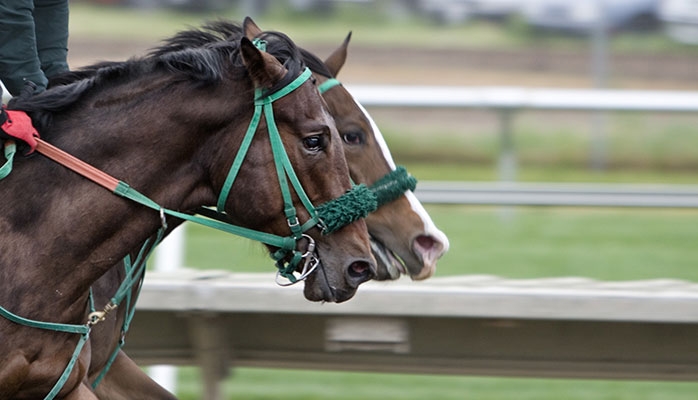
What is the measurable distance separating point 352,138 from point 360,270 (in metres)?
0.99

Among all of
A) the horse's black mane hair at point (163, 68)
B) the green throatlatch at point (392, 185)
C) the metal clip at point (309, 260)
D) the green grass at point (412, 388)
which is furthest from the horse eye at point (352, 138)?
the green grass at point (412, 388)

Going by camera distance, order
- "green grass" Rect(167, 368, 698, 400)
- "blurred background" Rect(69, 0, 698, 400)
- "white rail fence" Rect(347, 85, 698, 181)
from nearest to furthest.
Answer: "green grass" Rect(167, 368, 698, 400) → "blurred background" Rect(69, 0, 698, 400) → "white rail fence" Rect(347, 85, 698, 181)

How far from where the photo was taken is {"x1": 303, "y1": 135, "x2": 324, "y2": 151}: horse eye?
3.05 meters

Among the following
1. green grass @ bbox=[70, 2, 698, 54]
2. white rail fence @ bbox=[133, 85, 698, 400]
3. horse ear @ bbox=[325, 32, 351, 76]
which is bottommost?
green grass @ bbox=[70, 2, 698, 54]

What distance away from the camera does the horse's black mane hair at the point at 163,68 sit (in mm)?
3113

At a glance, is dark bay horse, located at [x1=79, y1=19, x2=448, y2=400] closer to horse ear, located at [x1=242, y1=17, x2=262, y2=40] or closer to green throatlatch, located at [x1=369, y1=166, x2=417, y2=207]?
green throatlatch, located at [x1=369, y1=166, x2=417, y2=207]

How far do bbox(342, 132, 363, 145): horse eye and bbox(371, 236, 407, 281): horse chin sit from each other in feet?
1.12

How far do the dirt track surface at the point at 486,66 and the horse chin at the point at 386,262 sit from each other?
34.9ft

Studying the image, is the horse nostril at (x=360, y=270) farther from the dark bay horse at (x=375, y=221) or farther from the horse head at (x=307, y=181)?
the dark bay horse at (x=375, y=221)

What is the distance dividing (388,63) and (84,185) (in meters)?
13.5

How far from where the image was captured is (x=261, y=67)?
3.02 m

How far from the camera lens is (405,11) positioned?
19656 millimetres

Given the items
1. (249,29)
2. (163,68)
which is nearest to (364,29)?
(249,29)

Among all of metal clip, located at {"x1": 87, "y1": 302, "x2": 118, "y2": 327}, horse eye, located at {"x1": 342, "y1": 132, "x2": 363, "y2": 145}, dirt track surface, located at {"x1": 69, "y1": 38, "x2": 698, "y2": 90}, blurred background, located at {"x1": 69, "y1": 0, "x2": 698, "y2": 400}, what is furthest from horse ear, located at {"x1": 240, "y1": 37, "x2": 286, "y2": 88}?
dirt track surface, located at {"x1": 69, "y1": 38, "x2": 698, "y2": 90}
